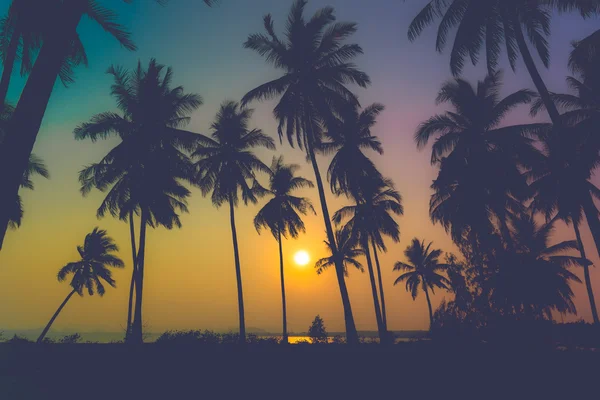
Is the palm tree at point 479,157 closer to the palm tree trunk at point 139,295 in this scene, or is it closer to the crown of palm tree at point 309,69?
the crown of palm tree at point 309,69

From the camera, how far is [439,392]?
6.75 meters

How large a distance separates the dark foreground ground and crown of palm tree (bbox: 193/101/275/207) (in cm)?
1302

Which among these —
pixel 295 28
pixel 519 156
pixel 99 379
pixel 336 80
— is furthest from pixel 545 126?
pixel 99 379

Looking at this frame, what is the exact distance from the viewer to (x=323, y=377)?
8062mm

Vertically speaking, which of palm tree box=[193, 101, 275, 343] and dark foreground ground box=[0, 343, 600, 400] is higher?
palm tree box=[193, 101, 275, 343]

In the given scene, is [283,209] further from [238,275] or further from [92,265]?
[92,265]

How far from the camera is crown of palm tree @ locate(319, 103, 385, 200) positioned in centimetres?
2098

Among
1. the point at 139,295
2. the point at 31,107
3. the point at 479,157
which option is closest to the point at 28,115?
the point at 31,107

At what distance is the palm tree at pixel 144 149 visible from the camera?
19.1 meters

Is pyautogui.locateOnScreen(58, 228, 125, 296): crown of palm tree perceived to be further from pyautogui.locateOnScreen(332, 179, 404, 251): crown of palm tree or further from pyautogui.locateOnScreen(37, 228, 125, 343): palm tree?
pyautogui.locateOnScreen(332, 179, 404, 251): crown of palm tree

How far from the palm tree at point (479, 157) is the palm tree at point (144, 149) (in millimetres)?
15652

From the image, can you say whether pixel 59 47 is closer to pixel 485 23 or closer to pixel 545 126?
pixel 485 23

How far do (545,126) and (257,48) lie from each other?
16.6 metres

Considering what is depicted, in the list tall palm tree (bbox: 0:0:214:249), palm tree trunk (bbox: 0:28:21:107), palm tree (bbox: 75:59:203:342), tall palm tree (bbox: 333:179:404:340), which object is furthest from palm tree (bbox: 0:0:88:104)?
tall palm tree (bbox: 333:179:404:340)
